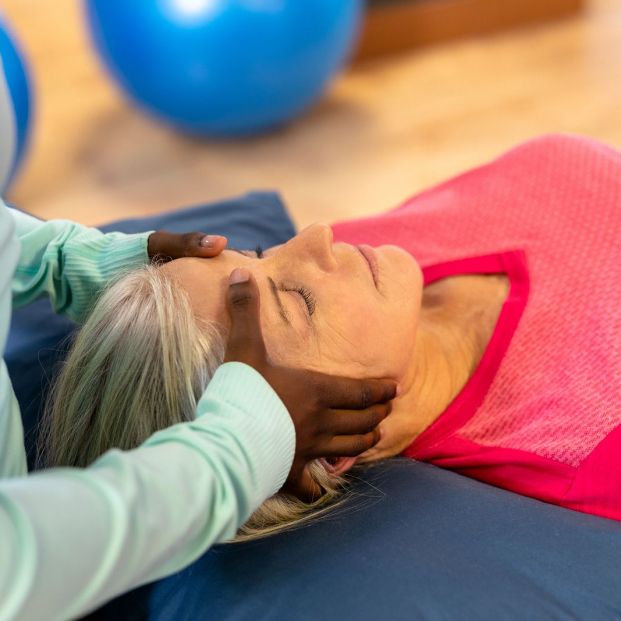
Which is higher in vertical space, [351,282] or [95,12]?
[95,12]

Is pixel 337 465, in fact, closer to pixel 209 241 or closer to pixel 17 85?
pixel 209 241

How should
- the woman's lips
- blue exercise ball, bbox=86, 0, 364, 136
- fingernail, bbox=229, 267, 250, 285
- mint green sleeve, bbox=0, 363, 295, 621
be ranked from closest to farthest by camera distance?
mint green sleeve, bbox=0, 363, 295, 621 → fingernail, bbox=229, 267, 250, 285 → the woman's lips → blue exercise ball, bbox=86, 0, 364, 136

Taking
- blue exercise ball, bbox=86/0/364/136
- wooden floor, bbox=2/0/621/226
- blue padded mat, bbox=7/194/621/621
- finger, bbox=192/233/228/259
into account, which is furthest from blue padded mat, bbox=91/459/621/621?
blue exercise ball, bbox=86/0/364/136

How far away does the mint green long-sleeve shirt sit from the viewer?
2.38 feet

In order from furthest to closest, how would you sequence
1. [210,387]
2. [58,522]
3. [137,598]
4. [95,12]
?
[95,12]
[137,598]
[210,387]
[58,522]

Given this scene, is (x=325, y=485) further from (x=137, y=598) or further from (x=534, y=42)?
(x=534, y=42)

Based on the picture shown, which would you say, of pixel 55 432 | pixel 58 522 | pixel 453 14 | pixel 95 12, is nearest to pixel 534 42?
pixel 453 14

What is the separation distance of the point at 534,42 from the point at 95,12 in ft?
5.78

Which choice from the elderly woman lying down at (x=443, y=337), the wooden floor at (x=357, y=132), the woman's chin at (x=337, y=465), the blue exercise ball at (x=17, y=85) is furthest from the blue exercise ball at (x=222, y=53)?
the woman's chin at (x=337, y=465)

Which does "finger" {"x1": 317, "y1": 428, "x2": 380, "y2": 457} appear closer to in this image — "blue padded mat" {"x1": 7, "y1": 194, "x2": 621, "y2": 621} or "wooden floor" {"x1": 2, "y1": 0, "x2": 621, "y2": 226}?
"blue padded mat" {"x1": 7, "y1": 194, "x2": 621, "y2": 621}

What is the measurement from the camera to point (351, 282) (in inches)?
46.5

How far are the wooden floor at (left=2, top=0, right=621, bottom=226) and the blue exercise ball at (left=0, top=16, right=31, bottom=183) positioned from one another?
0.98ft

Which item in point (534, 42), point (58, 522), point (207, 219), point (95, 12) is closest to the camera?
point (58, 522)

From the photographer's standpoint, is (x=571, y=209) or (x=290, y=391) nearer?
(x=290, y=391)
